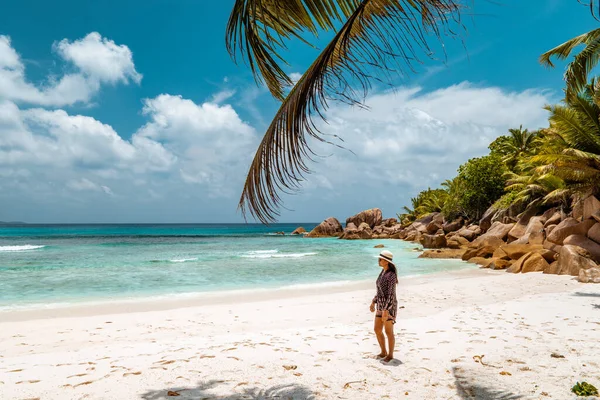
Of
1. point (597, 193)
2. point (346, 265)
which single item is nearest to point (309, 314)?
→ point (346, 265)

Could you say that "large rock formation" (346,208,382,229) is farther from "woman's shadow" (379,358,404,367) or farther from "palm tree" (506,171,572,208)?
"woman's shadow" (379,358,404,367)

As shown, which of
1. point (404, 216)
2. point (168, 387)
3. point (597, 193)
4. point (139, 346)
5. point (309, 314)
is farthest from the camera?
point (404, 216)

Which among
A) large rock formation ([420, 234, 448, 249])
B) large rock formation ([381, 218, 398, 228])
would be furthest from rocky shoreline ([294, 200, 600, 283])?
large rock formation ([381, 218, 398, 228])

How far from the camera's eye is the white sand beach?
4480mm

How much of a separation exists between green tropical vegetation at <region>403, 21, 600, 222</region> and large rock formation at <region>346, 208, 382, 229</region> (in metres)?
14.3

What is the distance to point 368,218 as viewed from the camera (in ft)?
209

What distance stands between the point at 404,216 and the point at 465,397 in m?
60.0

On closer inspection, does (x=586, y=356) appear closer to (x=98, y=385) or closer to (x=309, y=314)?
(x=309, y=314)

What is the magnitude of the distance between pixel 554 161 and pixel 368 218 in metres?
50.0

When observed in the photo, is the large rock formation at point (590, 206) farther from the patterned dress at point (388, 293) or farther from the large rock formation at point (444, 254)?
the patterned dress at point (388, 293)

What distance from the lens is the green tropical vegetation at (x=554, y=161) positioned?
13094 mm

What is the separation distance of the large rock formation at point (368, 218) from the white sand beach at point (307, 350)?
5283 cm

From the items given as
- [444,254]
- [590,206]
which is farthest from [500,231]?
[590,206]

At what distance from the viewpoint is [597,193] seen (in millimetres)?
17188
